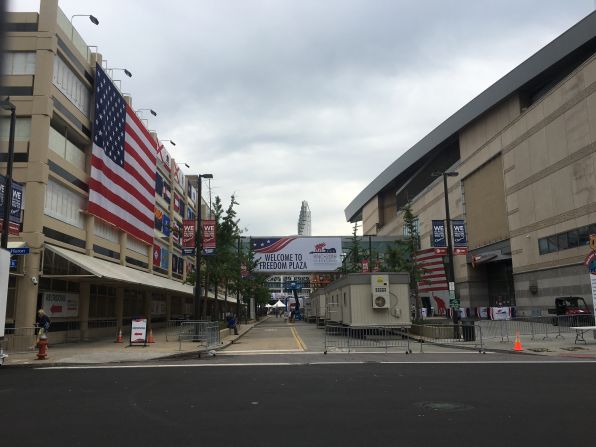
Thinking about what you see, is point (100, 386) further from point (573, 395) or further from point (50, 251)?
point (50, 251)

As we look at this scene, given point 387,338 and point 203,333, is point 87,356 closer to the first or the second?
point 203,333

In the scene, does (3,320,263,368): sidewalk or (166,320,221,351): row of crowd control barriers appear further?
(166,320,221,351): row of crowd control barriers

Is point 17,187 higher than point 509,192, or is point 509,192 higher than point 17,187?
point 509,192

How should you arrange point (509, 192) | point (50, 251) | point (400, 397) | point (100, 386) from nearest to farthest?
point (400, 397) < point (100, 386) < point (50, 251) < point (509, 192)

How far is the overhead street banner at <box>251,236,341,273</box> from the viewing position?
62.8m

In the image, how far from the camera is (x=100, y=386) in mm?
11852

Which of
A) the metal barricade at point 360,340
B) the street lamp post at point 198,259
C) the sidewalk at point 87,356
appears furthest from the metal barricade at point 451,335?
the street lamp post at point 198,259

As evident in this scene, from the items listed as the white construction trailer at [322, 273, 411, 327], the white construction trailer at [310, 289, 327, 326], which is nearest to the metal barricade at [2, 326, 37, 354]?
the white construction trailer at [322, 273, 411, 327]

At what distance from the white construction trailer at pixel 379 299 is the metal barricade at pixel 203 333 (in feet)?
23.1

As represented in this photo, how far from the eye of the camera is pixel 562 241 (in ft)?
124

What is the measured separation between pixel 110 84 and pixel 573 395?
94.5 feet

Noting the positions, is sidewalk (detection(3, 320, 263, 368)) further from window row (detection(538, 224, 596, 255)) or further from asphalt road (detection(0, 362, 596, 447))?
window row (detection(538, 224, 596, 255))

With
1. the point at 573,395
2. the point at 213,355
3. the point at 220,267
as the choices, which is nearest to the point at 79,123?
the point at 220,267

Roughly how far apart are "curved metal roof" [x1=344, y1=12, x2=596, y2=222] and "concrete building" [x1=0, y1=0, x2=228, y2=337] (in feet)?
120
